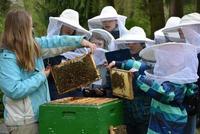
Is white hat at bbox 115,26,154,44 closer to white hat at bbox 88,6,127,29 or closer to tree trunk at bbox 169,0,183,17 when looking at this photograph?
white hat at bbox 88,6,127,29

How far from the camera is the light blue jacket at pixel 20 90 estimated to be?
430 cm

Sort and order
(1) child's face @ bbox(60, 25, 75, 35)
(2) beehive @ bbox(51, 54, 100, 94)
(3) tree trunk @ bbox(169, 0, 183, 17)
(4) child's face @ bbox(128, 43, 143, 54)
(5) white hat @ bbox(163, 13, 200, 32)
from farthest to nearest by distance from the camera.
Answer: (3) tree trunk @ bbox(169, 0, 183, 17) → (1) child's face @ bbox(60, 25, 75, 35) → (4) child's face @ bbox(128, 43, 143, 54) → (5) white hat @ bbox(163, 13, 200, 32) → (2) beehive @ bbox(51, 54, 100, 94)

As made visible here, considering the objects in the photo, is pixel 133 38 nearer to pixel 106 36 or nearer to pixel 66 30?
pixel 106 36

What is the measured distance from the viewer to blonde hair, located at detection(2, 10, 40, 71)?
14.3 feet

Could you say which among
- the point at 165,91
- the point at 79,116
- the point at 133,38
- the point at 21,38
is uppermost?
the point at 21,38

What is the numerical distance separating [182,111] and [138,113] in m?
0.52

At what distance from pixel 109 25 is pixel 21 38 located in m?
2.69

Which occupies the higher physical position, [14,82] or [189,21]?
[189,21]

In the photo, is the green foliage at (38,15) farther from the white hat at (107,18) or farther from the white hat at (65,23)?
the white hat at (65,23)

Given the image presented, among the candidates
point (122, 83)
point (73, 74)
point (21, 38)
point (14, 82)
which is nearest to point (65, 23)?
point (73, 74)

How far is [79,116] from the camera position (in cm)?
431

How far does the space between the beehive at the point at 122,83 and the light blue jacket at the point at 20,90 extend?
0.65 metres

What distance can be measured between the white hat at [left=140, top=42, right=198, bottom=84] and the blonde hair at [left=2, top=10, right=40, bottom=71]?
1.09 meters

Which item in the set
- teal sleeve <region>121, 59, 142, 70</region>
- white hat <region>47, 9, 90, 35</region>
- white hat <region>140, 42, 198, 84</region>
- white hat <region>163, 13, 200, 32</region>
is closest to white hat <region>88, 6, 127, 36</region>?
white hat <region>47, 9, 90, 35</region>
